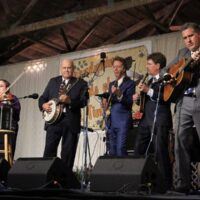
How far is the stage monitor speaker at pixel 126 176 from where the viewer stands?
3.28m

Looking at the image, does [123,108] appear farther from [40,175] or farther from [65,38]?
[65,38]

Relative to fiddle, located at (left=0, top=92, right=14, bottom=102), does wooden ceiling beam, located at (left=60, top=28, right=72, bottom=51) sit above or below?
above

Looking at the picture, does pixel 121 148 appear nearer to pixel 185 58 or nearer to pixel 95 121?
pixel 185 58

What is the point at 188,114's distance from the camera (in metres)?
3.67

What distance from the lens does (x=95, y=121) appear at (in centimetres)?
929

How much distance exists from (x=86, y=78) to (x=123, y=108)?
15.2 feet

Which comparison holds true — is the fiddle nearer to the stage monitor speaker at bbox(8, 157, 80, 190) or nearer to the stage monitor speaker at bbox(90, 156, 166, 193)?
the stage monitor speaker at bbox(8, 157, 80, 190)

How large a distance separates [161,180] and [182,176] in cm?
24

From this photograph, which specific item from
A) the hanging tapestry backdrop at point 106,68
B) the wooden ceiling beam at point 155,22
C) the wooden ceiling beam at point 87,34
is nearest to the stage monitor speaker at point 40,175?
the hanging tapestry backdrop at point 106,68

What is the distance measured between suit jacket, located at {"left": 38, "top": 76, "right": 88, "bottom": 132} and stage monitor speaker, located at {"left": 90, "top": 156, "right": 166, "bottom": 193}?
150 centimetres

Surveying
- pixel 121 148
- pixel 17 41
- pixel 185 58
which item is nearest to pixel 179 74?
pixel 185 58

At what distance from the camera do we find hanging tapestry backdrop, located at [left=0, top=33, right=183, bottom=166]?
8930 mm


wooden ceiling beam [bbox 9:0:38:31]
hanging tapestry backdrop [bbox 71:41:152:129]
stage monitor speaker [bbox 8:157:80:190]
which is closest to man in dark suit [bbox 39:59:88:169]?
stage monitor speaker [bbox 8:157:80:190]

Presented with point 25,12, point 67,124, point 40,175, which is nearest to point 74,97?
point 67,124
